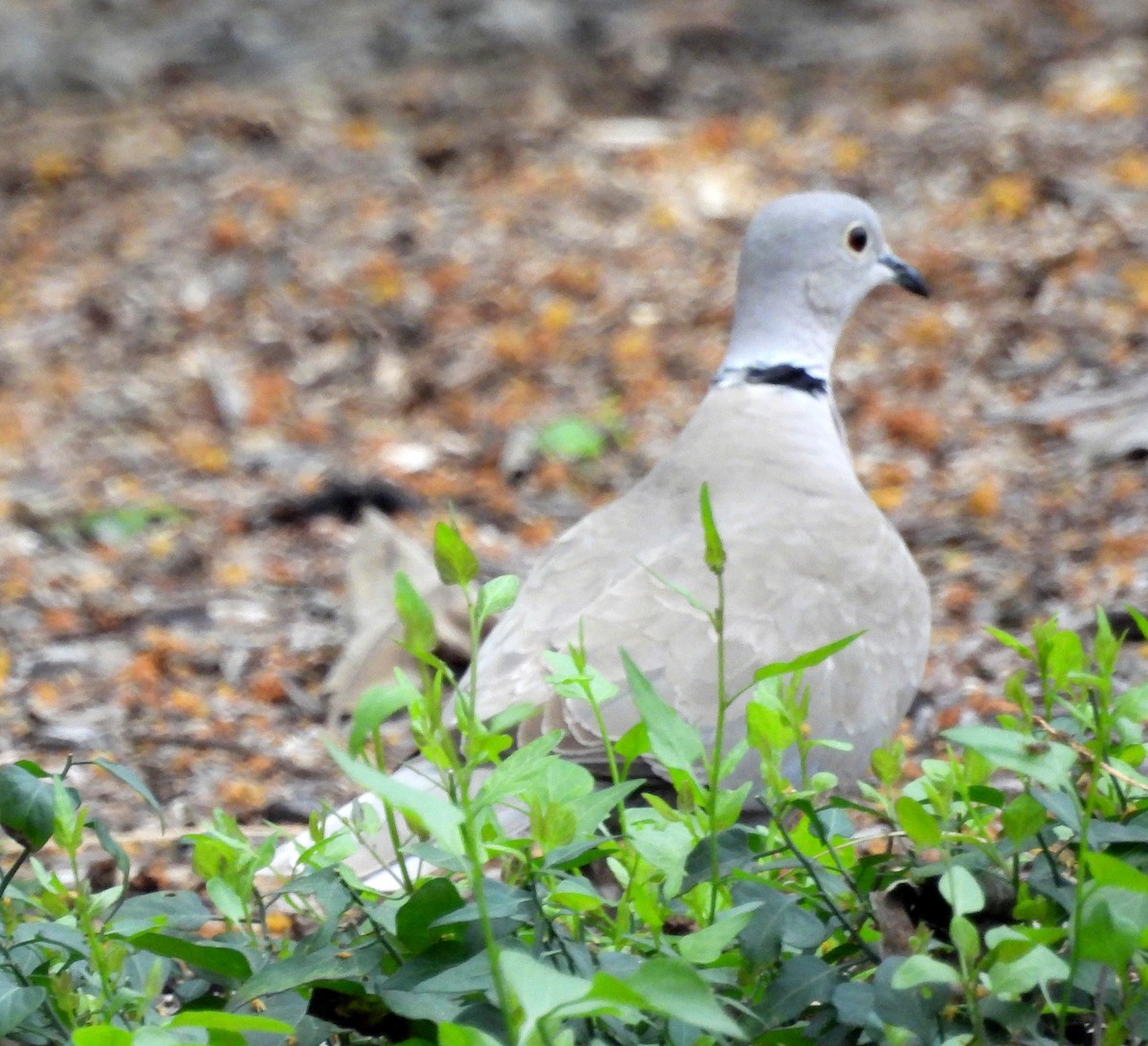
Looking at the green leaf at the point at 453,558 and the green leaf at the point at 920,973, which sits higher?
the green leaf at the point at 453,558

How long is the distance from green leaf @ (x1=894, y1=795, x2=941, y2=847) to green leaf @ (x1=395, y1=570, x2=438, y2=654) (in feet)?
1.74

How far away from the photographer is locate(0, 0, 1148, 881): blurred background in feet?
15.3

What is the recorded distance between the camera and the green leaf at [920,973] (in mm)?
1625

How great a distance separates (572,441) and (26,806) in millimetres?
4022

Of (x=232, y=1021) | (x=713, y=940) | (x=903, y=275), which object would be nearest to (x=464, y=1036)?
(x=232, y=1021)

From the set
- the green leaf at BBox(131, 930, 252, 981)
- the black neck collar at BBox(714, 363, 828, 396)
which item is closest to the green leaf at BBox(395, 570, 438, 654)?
the green leaf at BBox(131, 930, 252, 981)

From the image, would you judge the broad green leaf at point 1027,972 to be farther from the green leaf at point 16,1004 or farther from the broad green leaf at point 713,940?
the green leaf at point 16,1004

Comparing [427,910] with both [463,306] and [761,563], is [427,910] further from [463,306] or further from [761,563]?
[463,306]

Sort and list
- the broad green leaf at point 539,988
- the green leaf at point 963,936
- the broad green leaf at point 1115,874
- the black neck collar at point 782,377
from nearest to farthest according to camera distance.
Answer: the broad green leaf at point 539,988 < the broad green leaf at point 1115,874 < the green leaf at point 963,936 < the black neck collar at point 782,377

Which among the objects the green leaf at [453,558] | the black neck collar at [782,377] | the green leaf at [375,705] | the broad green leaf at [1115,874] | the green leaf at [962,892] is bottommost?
the black neck collar at [782,377]

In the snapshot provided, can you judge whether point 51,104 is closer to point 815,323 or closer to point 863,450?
point 863,450

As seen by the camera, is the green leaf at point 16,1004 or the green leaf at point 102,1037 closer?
the green leaf at point 102,1037

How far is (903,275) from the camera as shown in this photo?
4.69m

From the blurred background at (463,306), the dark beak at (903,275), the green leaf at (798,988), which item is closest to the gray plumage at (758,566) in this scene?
the dark beak at (903,275)
